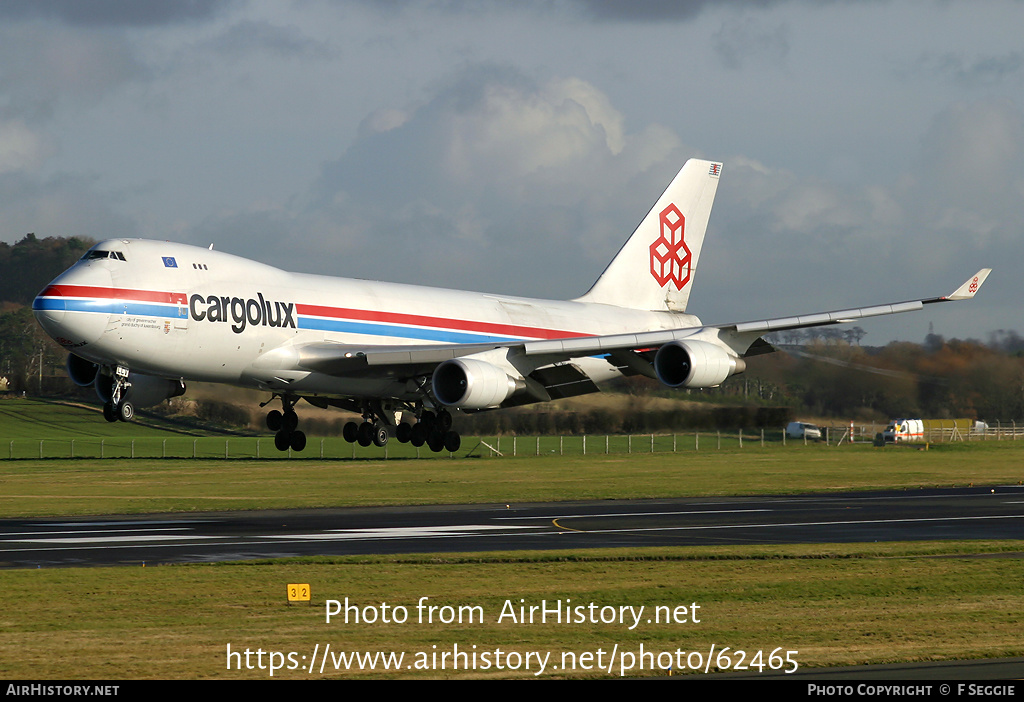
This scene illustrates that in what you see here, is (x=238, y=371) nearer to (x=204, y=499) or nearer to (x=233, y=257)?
(x=233, y=257)

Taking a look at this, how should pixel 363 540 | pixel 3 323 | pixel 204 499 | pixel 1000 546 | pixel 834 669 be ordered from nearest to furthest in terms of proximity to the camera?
pixel 834 669 → pixel 1000 546 → pixel 363 540 → pixel 204 499 → pixel 3 323

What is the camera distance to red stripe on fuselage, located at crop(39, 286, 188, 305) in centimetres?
3462

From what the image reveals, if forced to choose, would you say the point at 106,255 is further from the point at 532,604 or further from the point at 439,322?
the point at 532,604

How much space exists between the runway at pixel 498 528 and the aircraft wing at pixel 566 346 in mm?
5327

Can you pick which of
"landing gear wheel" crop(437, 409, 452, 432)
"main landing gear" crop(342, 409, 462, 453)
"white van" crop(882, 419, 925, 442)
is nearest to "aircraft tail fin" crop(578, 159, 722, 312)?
"main landing gear" crop(342, 409, 462, 453)

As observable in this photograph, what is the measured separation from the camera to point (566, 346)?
4078cm

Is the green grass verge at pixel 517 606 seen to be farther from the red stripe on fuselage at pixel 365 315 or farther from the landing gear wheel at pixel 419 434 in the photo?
the landing gear wheel at pixel 419 434

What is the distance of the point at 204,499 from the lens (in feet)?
182

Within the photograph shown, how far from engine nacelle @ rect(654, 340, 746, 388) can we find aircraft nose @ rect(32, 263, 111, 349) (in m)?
17.7

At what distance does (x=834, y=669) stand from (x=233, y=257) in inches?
1086

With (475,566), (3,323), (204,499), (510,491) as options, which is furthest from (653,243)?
(3,323)

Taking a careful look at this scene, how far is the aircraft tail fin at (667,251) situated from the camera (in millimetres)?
53219

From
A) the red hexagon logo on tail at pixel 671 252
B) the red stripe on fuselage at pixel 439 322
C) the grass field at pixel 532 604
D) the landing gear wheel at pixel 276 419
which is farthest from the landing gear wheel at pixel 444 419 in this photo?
the red hexagon logo on tail at pixel 671 252

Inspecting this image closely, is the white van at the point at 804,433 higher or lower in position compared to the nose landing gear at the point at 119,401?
higher
